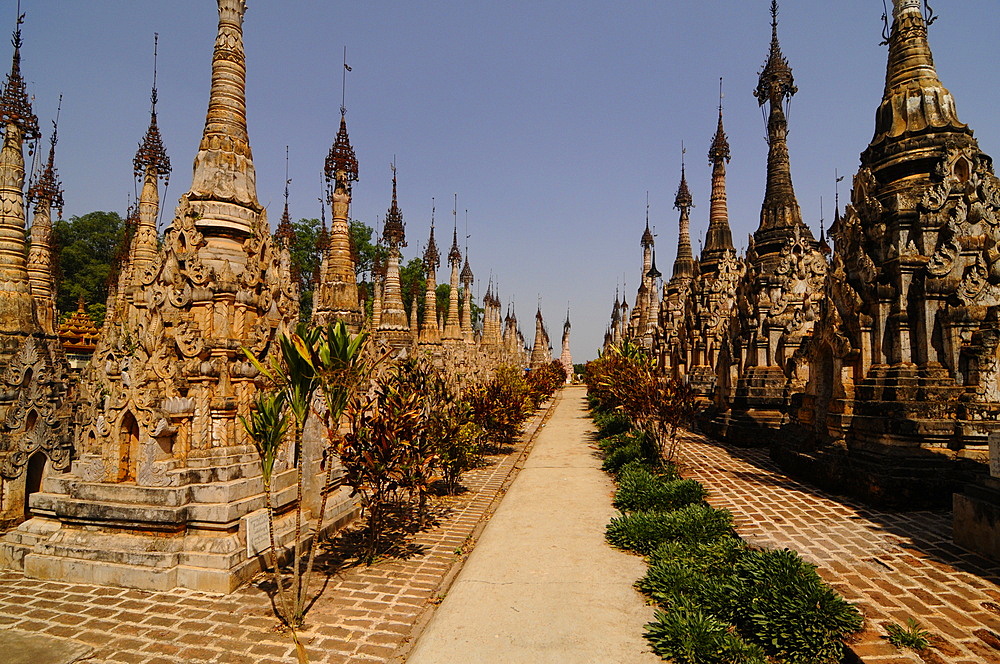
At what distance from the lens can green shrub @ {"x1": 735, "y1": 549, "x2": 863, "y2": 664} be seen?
4.11 metres

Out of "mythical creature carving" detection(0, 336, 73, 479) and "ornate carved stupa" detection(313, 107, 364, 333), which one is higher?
"ornate carved stupa" detection(313, 107, 364, 333)

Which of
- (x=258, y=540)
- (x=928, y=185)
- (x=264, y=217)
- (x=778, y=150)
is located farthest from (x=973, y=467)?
(x=778, y=150)

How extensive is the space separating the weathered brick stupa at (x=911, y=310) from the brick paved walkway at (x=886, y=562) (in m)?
0.85

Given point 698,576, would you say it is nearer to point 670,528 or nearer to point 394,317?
point 670,528

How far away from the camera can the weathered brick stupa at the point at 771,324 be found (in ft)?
48.2

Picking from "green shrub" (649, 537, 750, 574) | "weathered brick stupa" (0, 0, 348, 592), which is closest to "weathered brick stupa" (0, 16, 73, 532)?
"weathered brick stupa" (0, 0, 348, 592)

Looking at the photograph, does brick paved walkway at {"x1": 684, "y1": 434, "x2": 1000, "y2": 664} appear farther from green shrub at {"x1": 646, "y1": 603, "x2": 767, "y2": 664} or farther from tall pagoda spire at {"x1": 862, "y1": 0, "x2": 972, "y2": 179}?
tall pagoda spire at {"x1": 862, "y1": 0, "x2": 972, "y2": 179}

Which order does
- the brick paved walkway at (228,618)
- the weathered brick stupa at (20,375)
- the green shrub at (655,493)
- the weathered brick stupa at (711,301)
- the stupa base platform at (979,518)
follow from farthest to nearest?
the weathered brick stupa at (711,301) < the green shrub at (655,493) < the weathered brick stupa at (20,375) < the stupa base platform at (979,518) < the brick paved walkway at (228,618)

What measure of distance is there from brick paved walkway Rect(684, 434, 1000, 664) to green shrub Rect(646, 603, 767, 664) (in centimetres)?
81

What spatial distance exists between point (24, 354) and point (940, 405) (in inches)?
533

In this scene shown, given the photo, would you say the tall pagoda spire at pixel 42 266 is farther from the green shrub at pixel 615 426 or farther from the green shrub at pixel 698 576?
the green shrub at pixel 615 426

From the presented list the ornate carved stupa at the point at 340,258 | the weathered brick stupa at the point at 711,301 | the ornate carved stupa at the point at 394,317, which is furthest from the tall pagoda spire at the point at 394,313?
the weathered brick stupa at the point at 711,301

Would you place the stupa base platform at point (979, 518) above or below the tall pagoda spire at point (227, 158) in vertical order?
below

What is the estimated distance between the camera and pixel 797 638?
4.18m
